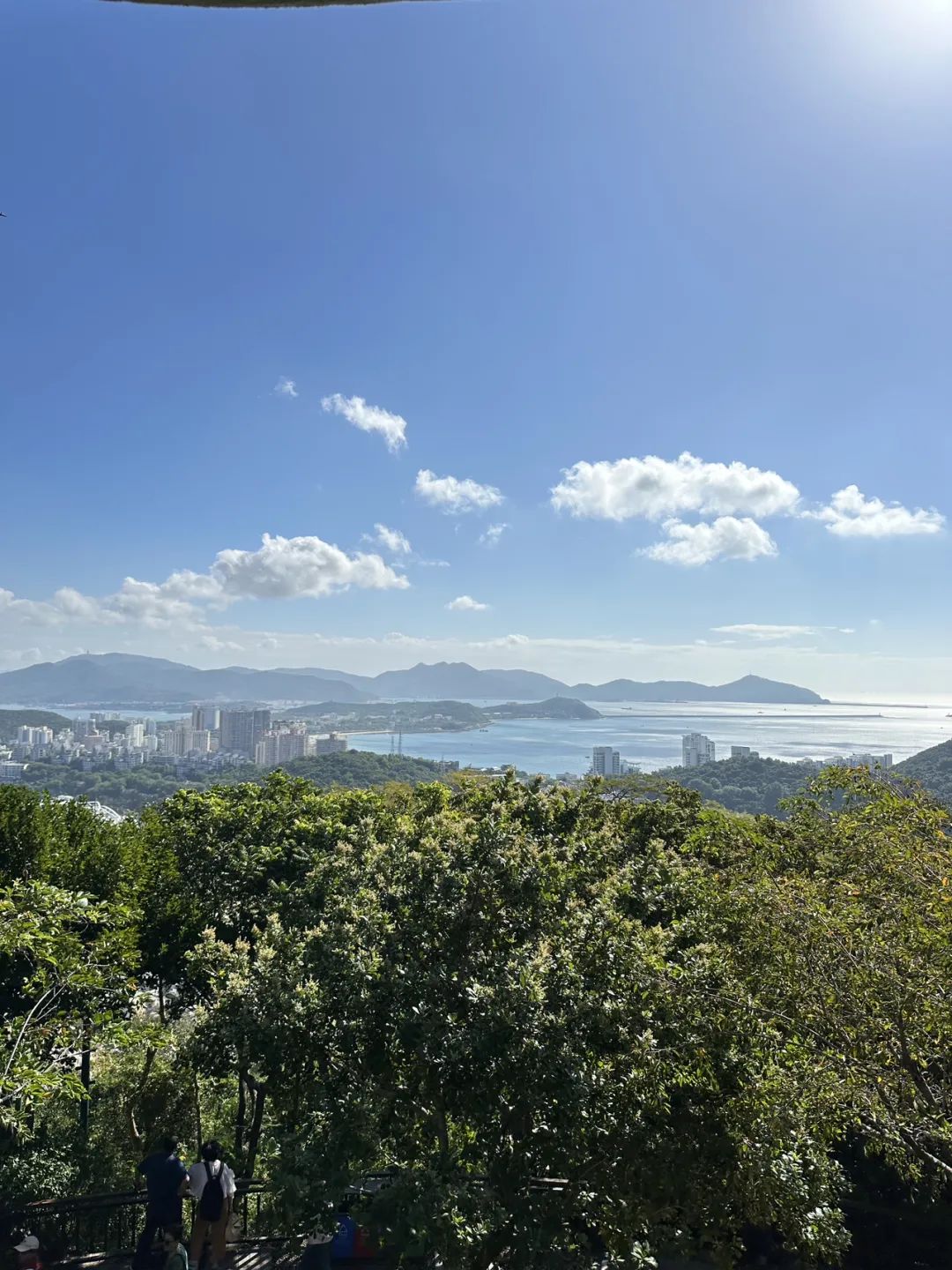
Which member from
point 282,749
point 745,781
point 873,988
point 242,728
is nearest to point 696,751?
point 745,781

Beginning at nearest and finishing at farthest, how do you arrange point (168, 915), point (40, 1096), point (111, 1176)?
point (40, 1096) < point (111, 1176) < point (168, 915)

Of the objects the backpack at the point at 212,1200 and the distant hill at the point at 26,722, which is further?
the distant hill at the point at 26,722

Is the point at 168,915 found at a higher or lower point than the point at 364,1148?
lower

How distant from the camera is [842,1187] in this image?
6.10m

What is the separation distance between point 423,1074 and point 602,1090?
139 cm

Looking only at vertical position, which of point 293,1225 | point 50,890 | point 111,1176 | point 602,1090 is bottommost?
point 111,1176

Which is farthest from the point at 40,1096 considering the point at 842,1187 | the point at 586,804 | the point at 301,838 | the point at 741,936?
the point at 586,804

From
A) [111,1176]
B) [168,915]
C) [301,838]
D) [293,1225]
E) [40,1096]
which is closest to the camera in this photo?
[293,1225]

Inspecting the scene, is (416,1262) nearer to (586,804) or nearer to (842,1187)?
(842,1187)

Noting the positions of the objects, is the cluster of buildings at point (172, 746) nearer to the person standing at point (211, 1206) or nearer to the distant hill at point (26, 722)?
the distant hill at point (26, 722)

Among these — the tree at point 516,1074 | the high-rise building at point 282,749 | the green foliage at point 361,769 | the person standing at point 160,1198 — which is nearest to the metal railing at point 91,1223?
the person standing at point 160,1198

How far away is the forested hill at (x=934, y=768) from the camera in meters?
41.2

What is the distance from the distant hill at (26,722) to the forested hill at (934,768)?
20041 cm

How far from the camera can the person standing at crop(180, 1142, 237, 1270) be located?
708cm
